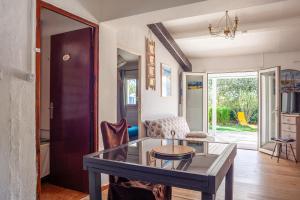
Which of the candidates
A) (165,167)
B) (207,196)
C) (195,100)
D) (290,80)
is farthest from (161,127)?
Answer: (290,80)

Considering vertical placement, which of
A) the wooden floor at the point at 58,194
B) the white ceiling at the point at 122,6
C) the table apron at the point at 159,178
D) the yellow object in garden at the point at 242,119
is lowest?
the wooden floor at the point at 58,194

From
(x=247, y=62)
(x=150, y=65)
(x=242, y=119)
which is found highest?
(x=247, y=62)

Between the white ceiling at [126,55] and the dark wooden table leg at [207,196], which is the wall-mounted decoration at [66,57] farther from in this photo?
the dark wooden table leg at [207,196]

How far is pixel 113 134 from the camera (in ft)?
7.10

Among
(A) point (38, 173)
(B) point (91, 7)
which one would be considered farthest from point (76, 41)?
(A) point (38, 173)

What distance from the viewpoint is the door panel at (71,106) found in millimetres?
2869

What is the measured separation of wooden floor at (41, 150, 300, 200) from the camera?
2765 mm

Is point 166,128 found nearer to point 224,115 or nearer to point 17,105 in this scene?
point 17,105

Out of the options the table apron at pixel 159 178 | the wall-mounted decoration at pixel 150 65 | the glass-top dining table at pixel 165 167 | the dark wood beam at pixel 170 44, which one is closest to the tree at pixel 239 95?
the dark wood beam at pixel 170 44

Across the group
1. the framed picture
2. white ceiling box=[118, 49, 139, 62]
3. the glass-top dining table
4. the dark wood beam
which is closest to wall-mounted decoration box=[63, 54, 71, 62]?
white ceiling box=[118, 49, 139, 62]

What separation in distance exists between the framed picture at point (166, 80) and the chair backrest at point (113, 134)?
9.38ft

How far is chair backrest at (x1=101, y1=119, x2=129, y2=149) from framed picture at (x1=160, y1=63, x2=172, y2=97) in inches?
113

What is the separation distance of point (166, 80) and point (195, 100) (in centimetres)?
137

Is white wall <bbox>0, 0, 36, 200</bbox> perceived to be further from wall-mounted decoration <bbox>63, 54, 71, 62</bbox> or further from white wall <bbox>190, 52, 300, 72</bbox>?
white wall <bbox>190, 52, 300, 72</bbox>
